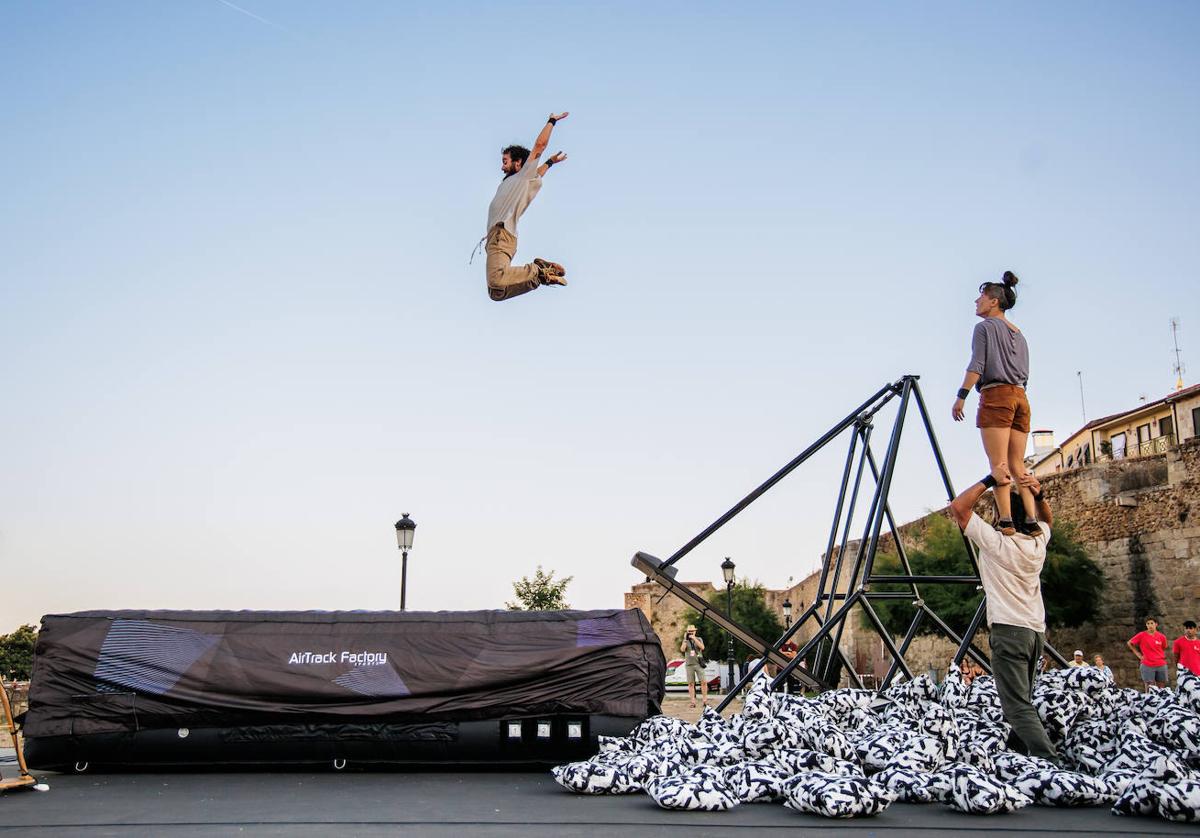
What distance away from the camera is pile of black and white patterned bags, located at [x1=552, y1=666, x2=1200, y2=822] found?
516 centimetres

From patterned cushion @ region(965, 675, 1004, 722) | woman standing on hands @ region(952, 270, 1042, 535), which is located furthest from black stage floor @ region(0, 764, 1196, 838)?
woman standing on hands @ region(952, 270, 1042, 535)

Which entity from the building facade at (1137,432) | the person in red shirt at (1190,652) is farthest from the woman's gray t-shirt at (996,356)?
the building facade at (1137,432)

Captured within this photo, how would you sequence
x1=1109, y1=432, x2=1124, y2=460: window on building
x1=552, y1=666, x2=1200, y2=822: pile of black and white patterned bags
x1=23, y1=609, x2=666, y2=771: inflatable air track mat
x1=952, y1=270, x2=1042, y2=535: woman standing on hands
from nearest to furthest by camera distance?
x1=552, y1=666, x2=1200, y2=822: pile of black and white patterned bags
x1=952, y1=270, x2=1042, y2=535: woman standing on hands
x1=23, y1=609, x2=666, y2=771: inflatable air track mat
x1=1109, y1=432, x2=1124, y2=460: window on building

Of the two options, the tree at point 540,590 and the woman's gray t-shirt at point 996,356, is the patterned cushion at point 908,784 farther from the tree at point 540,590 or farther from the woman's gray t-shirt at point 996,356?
the tree at point 540,590

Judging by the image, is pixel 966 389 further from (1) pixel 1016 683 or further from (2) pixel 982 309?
(1) pixel 1016 683

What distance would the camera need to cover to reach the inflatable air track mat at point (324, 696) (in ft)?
24.1

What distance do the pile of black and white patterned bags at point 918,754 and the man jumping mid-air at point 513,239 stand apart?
309 centimetres

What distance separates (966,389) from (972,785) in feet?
9.17

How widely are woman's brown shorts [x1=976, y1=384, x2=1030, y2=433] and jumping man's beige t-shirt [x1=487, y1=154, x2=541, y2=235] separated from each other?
3412 millimetres

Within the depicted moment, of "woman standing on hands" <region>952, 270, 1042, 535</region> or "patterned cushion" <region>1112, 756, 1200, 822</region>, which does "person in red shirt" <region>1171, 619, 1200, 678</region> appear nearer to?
"woman standing on hands" <region>952, 270, 1042, 535</region>

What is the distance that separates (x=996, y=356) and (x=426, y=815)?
15.5 feet

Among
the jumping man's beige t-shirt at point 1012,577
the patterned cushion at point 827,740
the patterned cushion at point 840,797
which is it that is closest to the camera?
the patterned cushion at point 840,797

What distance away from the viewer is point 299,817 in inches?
197

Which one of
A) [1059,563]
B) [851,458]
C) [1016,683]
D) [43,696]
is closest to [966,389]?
[1016,683]
